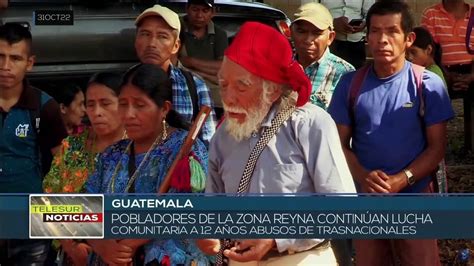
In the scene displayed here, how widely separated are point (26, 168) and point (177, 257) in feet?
2.82

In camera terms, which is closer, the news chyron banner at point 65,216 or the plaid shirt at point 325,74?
the news chyron banner at point 65,216

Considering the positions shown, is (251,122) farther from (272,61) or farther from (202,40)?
(202,40)

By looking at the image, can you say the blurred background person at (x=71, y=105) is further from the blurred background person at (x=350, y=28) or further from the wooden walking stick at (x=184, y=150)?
the blurred background person at (x=350, y=28)

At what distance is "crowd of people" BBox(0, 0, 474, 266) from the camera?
4.16m

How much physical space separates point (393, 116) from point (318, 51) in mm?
529

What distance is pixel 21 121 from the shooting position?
189 inches

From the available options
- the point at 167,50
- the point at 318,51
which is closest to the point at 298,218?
the point at 318,51

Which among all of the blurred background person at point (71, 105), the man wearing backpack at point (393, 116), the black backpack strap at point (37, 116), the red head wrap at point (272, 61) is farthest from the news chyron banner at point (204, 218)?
the red head wrap at point (272, 61)

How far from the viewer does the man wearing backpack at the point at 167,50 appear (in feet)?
15.8

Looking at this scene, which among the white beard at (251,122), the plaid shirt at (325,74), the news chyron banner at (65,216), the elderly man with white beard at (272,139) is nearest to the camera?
the elderly man with white beard at (272,139)

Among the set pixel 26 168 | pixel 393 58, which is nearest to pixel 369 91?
pixel 393 58

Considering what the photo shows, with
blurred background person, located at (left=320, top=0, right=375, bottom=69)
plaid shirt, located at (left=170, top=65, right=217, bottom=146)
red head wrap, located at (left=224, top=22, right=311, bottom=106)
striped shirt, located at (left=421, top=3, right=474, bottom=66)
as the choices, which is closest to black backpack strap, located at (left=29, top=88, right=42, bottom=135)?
plaid shirt, located at (left=170, top=65, right=217, bottom=146)

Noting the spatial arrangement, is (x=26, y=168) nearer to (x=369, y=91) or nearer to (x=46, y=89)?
(x=46, y=89)

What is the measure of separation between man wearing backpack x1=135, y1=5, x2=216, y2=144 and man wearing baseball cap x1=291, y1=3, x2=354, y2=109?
0.50m
